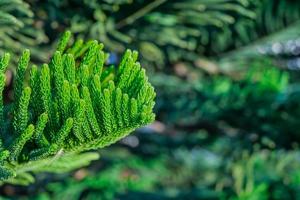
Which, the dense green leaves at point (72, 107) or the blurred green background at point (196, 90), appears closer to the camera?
the dense green leaves at point (72, 107)

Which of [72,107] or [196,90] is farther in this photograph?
[196,90]

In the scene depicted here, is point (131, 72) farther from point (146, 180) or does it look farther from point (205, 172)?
point (205, 172)

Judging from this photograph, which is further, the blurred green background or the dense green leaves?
the blurred green background

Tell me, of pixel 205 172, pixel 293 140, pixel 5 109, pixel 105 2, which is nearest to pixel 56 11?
pixel 105 2
